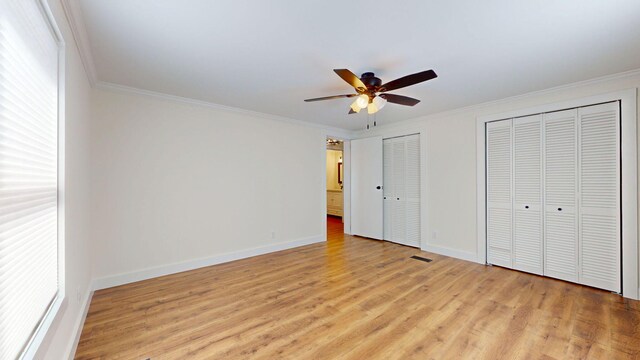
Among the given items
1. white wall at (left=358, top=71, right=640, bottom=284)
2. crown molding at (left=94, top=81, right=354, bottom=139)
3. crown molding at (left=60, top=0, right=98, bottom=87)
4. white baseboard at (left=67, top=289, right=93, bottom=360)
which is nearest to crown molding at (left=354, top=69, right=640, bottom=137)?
white wall at (left=358, top=71, right=640, bottom=284)

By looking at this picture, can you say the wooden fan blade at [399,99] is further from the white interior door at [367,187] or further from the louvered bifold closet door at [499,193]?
the white interior door at [367,187]

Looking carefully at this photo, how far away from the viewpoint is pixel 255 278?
10.9 feet

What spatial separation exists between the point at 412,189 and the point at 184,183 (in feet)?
12.4

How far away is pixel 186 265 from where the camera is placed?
142 inches

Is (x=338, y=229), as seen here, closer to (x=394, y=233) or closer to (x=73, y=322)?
(x=394, y=233)

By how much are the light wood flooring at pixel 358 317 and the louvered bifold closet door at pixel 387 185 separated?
65.1 inches

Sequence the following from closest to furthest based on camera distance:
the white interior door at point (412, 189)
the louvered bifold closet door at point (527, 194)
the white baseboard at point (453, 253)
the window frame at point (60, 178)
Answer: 1. the window frame at point (60, 178)
2. the louvered bifold closet door at point (527, 194)
3. the white baseboard at point (453, 253)
4. the white interior door at point (412, 189)

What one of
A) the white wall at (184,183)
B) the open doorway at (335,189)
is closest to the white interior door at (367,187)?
the white wall at (184,183)

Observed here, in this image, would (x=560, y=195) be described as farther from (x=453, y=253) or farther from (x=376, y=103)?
(x=376, y=103)

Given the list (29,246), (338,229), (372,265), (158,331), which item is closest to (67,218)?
(29,246)

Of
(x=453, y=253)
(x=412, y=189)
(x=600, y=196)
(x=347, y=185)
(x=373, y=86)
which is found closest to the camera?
(x=373, y=86)

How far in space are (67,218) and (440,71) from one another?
11.1 ft

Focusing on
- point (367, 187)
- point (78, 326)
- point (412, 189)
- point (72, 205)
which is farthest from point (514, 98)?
point (78, 326)

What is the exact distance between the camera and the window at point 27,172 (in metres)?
0.99
